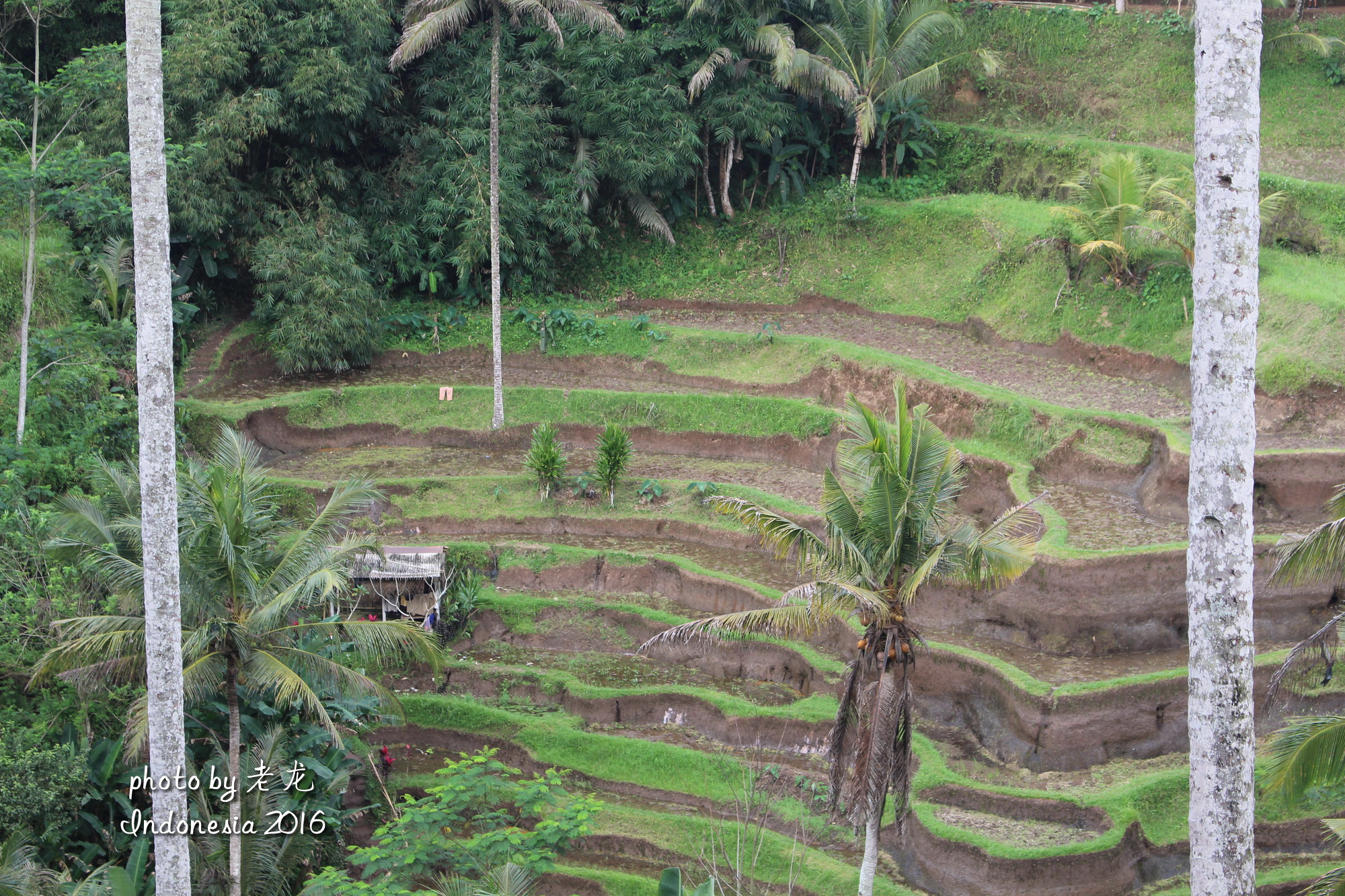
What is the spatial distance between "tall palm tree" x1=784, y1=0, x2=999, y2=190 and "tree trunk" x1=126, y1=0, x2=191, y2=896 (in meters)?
19.2

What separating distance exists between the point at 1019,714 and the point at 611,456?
8.68 meters

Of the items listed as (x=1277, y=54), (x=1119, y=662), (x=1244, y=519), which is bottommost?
(x=1119, y=662)

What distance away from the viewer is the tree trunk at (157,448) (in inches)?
380

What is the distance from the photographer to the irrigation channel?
47.0 ft

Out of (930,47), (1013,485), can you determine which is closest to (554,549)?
(1013,485)

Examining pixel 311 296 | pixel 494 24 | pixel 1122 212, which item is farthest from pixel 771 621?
pixel 311 296

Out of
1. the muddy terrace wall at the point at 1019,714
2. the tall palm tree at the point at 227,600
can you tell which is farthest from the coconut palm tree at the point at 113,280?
the muddy terrace wall at the point at 1019,714

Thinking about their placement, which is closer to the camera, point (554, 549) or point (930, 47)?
point (554, 549)

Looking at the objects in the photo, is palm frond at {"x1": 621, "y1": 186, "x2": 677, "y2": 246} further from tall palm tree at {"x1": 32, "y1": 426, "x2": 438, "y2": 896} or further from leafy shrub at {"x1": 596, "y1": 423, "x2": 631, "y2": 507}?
tall palm tree at {"x1": 32, "y1": 426, "x2": 438, "y2": 896}

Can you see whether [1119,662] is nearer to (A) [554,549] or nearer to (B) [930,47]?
(A) [554,549]

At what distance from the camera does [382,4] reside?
2672 centimetres

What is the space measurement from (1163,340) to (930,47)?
11.0 metres

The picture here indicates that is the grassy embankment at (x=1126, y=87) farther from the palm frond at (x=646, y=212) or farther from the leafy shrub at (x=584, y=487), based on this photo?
the leafy shrub at (x=584, y=487)

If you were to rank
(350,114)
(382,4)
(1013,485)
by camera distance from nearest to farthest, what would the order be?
(1013,485)
(350,114)
(382,4)
